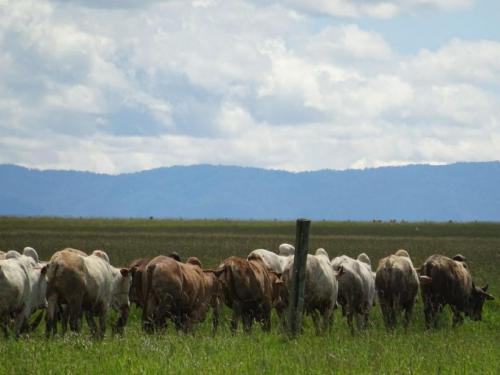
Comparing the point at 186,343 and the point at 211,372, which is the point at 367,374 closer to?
the point at 211,372

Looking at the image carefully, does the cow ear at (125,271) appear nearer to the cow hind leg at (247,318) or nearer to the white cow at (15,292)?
the white cow at (15,292)

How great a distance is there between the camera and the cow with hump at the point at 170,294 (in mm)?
18188

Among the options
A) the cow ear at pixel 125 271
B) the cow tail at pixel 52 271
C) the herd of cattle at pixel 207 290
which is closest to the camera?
the cow tail at pixel 52 271

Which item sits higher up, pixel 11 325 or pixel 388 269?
pixel 388 269

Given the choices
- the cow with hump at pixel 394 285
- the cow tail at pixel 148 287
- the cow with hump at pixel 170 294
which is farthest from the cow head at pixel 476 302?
the cow tail at pixel 148 287

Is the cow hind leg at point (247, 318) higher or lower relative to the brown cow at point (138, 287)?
lower

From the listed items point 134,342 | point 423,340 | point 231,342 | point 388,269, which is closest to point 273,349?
point 231,342

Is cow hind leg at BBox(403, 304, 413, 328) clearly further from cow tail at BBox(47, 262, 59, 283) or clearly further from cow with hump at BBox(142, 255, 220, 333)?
cow tail at BBox(47, 262, 59, 283)

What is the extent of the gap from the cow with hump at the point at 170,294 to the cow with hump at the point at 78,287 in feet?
3.42

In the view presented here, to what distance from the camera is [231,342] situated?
49.2ft

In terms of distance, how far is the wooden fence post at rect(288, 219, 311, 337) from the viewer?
1636 cm

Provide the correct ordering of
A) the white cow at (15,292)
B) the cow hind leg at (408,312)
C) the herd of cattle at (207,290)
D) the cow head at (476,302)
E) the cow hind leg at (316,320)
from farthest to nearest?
1. the cow head at (476,302)
2. the cow hind leg at (408,312)
3. the cow hind leg at (316,320)
4. the herd of cattle at (207,290)
5. the white cow at (15,292)

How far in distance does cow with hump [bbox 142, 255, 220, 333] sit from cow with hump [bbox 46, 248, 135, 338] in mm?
1042

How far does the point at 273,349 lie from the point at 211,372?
2756 millimetres
